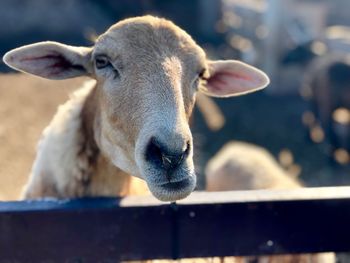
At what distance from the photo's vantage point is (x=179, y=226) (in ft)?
7.50

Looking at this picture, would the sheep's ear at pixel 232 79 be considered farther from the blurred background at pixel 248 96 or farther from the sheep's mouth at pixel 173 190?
the blurred background at pixel 248 96

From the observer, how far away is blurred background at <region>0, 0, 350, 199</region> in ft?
29.0

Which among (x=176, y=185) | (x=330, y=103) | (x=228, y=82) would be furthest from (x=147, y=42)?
(x=330, y=103)

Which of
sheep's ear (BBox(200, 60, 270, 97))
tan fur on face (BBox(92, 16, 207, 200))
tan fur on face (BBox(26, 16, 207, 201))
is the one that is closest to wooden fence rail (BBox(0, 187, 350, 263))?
tan fur on face (BBox(26, 16, 207, 201))

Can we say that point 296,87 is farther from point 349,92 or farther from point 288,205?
point 288,205

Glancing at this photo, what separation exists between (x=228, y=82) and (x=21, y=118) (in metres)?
5.30

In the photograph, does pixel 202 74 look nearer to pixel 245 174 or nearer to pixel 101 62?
pixel 101 62

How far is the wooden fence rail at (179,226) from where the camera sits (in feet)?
7.23

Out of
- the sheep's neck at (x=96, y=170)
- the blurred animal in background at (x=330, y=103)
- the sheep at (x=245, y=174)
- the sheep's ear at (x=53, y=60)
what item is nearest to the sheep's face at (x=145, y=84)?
the sheep's ear at (x=53, y=60)

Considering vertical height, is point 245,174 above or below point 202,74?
below

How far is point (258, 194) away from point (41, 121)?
6273 millimetres

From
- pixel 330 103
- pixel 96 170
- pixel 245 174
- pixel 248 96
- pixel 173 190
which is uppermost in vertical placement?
pixel 173 190

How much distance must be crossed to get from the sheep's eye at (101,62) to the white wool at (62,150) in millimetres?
361

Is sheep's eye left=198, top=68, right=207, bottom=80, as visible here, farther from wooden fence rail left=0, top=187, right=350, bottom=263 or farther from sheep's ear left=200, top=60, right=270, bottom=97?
wooden fence rail left=0, top=187, right=350, bottom=263
